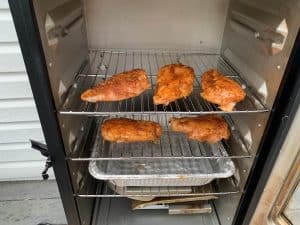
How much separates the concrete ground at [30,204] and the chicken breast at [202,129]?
96 cm

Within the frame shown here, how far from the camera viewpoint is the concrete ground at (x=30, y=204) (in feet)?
4.80

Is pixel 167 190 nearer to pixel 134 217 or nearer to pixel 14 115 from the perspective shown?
pixel 134 217

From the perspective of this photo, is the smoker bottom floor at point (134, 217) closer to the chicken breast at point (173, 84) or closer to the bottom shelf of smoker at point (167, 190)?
the bottom shelf of smoker at point (167, 190)

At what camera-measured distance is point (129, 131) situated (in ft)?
3.42

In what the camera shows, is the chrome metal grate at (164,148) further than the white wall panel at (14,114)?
No

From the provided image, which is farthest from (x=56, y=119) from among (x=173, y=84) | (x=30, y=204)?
(x=30, y=204)

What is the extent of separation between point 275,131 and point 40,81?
759 mm

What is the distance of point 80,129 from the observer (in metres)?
1.08

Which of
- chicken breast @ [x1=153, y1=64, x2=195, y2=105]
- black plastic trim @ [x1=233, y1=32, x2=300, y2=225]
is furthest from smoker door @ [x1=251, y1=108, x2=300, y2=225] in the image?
chicken breast @ [x1=153, y1=64, x2=195, y2=105]

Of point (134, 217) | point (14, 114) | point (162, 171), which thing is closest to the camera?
point (162, 171)

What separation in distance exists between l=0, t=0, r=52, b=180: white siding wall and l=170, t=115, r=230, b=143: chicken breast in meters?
0.91

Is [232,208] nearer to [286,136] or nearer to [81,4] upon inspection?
[286,136]

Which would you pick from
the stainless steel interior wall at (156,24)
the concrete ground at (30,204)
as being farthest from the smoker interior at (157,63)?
the concrete ground at (30,204)

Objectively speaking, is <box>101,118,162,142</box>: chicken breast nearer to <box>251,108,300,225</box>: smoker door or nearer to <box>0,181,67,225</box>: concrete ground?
<box>251,108,300,225</box>: smoker door
